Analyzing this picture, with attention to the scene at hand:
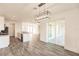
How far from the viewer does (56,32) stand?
761cm

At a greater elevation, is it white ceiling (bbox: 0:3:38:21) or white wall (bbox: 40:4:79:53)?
white ceiling (bbox: 0:3:38:21)

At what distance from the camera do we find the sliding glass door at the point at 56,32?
270 inches

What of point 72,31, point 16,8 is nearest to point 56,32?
point 72,31

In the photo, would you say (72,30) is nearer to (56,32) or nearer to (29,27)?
(56,32)

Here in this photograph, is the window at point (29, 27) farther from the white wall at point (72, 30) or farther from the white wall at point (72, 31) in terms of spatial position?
the white wall at point (72, 31)

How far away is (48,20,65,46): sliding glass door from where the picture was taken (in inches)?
270

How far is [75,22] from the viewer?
5207 mm

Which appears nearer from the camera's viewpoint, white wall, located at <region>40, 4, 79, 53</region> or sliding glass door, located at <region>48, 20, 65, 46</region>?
white wall, located at <region>40, 4, 79, 53</region>

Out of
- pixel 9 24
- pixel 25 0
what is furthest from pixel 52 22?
pixel 9 24

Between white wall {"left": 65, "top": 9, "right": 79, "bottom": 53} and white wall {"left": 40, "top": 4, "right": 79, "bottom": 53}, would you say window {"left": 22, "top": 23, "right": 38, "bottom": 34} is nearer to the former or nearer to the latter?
white wall {"left": 40, "top": 4, "right": 79, "bottom": 53}

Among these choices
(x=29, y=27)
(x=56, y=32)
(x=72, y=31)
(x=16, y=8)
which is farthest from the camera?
(x=29, y=27)

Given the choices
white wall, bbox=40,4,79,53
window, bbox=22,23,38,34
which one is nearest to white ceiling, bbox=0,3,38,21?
white wall, bbox=40,4,79,53

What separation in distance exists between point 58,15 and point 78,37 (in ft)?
8.43

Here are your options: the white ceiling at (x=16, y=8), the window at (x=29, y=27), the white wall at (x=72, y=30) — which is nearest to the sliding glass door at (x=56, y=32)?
the white wall at (x=72, y=30)
